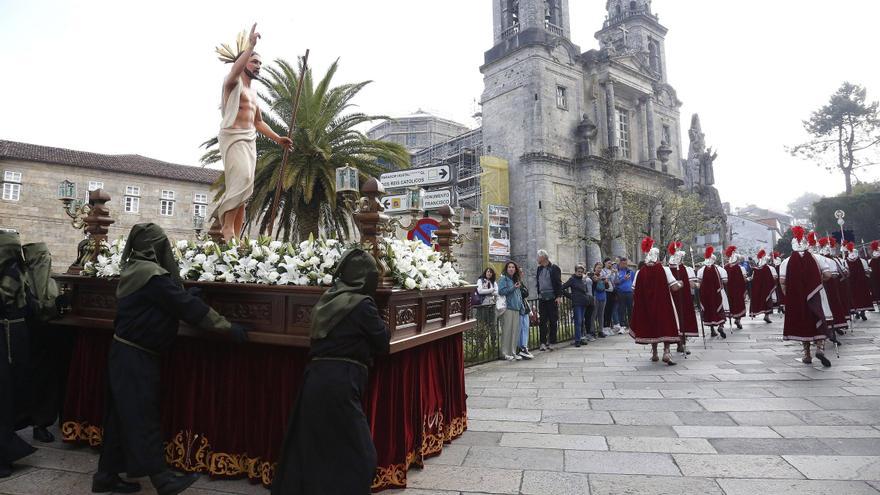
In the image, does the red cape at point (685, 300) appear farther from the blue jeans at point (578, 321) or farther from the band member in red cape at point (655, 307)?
the blue jeans at point (578, 321)

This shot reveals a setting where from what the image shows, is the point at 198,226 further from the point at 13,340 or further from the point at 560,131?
the point at 560,131

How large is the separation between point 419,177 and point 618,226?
82.8 feet

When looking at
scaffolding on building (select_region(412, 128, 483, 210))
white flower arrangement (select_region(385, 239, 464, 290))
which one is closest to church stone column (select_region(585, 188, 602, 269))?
scaffolding on building (select_region(412, 128, 483, 210))

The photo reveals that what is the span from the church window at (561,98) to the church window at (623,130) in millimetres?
5867

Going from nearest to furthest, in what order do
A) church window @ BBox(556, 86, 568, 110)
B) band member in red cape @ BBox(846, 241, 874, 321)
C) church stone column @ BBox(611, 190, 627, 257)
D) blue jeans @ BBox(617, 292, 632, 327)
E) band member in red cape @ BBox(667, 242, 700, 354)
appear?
band member in red cape @ BBox(667, 242, 700, 354) < band member in red cape @ BBox(846, 241, 874, 321) < blue jeans @ BBox(617, 292, 632, 327) < church stone column @ BBox(611, 190, 627, 257) < church window @ BBox(556, 86, 568, 110)

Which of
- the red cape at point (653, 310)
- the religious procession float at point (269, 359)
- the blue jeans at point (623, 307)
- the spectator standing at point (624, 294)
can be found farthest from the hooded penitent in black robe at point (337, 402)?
the blue jeans at point (623, 307)

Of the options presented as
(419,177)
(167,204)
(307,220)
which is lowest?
(307,220)

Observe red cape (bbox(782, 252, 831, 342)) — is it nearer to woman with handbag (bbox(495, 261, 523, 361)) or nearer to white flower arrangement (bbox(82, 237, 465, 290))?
woman with handbag (bbox(495, 261, 523, 361))

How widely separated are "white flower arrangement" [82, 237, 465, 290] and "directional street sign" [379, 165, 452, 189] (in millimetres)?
3631

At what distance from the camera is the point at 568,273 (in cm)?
3269

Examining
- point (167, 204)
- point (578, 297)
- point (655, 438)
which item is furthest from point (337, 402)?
point (167, 204)

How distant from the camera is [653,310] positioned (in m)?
8.91

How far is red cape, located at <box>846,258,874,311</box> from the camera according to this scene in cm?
1356

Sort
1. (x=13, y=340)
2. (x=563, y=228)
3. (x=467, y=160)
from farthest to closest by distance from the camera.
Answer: (x=467, y=160) < (x=563, y=228) < (x=13, y=340)
